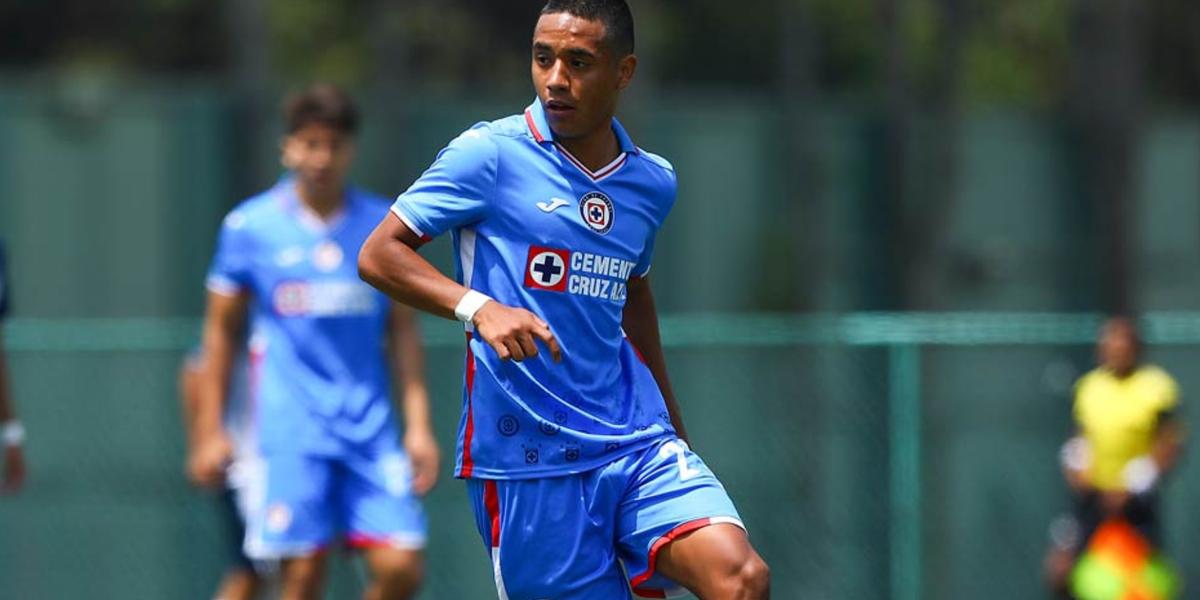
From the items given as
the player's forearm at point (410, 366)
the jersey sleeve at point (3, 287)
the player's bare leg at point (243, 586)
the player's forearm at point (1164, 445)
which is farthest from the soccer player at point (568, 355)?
the player's forearm at point (1164, 445)

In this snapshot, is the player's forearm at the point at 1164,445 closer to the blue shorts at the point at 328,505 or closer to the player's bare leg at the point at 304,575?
the blue shorts at the point at 328,505

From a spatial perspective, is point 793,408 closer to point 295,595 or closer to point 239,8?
point 295,595

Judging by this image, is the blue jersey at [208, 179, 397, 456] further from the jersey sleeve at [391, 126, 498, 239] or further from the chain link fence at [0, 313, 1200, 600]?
the chain link fence at [0, 313, 1200, 600]

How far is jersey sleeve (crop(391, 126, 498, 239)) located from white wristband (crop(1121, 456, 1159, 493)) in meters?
6.75

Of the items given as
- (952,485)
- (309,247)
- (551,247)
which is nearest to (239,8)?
(952,485)

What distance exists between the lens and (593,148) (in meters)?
5.42

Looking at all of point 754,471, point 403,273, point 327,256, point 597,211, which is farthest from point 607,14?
point 754,471

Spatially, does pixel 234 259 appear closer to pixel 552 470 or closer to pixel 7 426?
pixel 7 426

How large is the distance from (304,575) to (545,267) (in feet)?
9.83

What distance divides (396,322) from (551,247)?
2883 millimetres

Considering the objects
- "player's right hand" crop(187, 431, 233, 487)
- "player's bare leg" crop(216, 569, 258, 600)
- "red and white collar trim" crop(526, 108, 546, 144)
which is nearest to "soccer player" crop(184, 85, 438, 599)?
"player's right hand" crop(187, 431, 233, 487)

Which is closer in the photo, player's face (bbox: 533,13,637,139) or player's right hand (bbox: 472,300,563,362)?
player's right hand (bbox: 472,300,563,362)

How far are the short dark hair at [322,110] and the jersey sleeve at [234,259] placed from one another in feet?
1.57

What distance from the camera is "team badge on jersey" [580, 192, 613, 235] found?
5.34 metres
